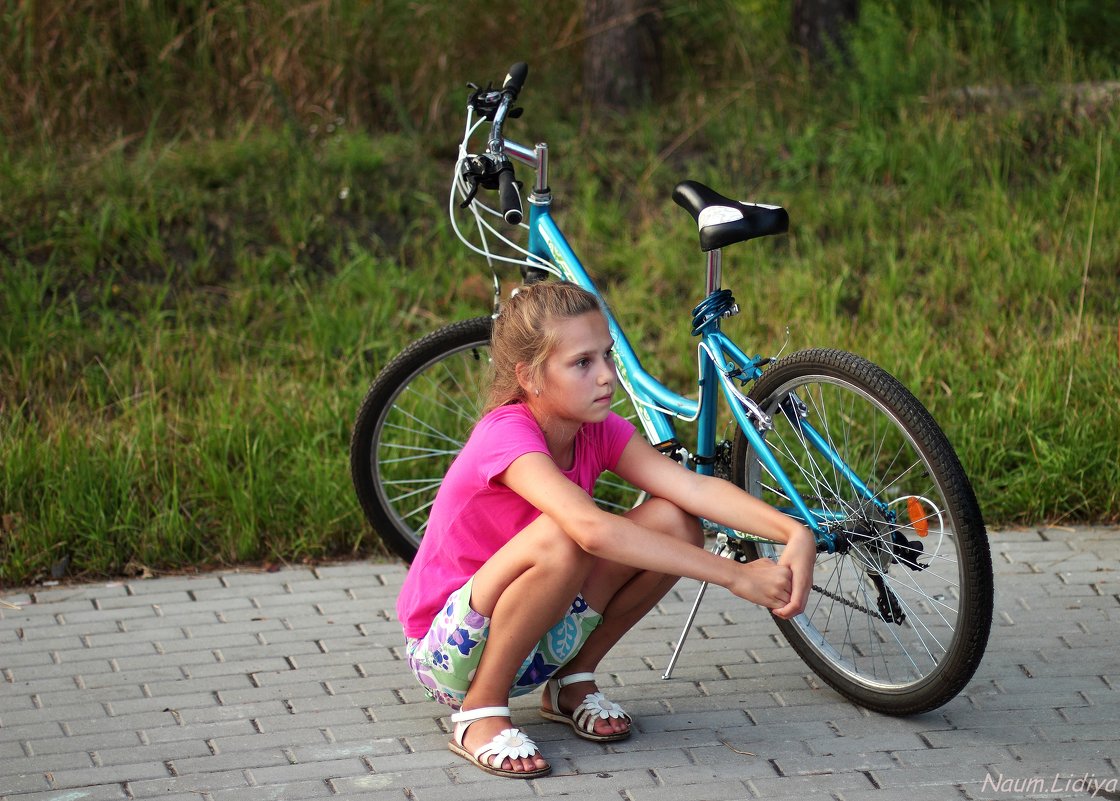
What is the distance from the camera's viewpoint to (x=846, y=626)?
4.02 meters

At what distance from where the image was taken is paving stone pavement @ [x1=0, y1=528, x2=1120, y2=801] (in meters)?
3.22

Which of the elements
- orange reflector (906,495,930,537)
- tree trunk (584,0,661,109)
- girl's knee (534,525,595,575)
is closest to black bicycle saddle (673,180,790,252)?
orange reflector (906,495,930,537)

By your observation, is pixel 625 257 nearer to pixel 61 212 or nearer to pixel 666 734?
pixel 61 212

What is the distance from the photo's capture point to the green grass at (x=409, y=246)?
4930 millimetres

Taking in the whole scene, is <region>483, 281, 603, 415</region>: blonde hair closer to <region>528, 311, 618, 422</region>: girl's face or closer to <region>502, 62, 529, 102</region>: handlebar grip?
<region>528, 311, 618, 422</region>: girl's face

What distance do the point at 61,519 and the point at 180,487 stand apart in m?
0.42

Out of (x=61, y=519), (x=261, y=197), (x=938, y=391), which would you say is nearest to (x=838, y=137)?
(x=938, y=391)

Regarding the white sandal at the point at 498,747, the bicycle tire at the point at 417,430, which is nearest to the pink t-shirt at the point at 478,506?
the white sandal at the point at 498,747

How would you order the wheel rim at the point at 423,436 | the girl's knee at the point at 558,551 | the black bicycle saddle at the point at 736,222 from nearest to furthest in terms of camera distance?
the girl's knee at the point at 558,551 < the black bicycle saddle at the point at 736,222 < the wheel rim at the point at 423,436

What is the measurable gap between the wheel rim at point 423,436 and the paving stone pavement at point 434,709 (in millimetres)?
372

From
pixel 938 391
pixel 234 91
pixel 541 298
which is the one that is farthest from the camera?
pixel 234 91

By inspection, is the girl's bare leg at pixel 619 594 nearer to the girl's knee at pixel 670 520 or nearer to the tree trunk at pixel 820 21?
the girl's knee at pixel 670 520

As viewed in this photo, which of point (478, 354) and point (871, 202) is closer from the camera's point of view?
point (478, 354)

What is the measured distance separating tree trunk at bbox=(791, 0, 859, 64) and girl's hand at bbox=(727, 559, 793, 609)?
5.70 meters
